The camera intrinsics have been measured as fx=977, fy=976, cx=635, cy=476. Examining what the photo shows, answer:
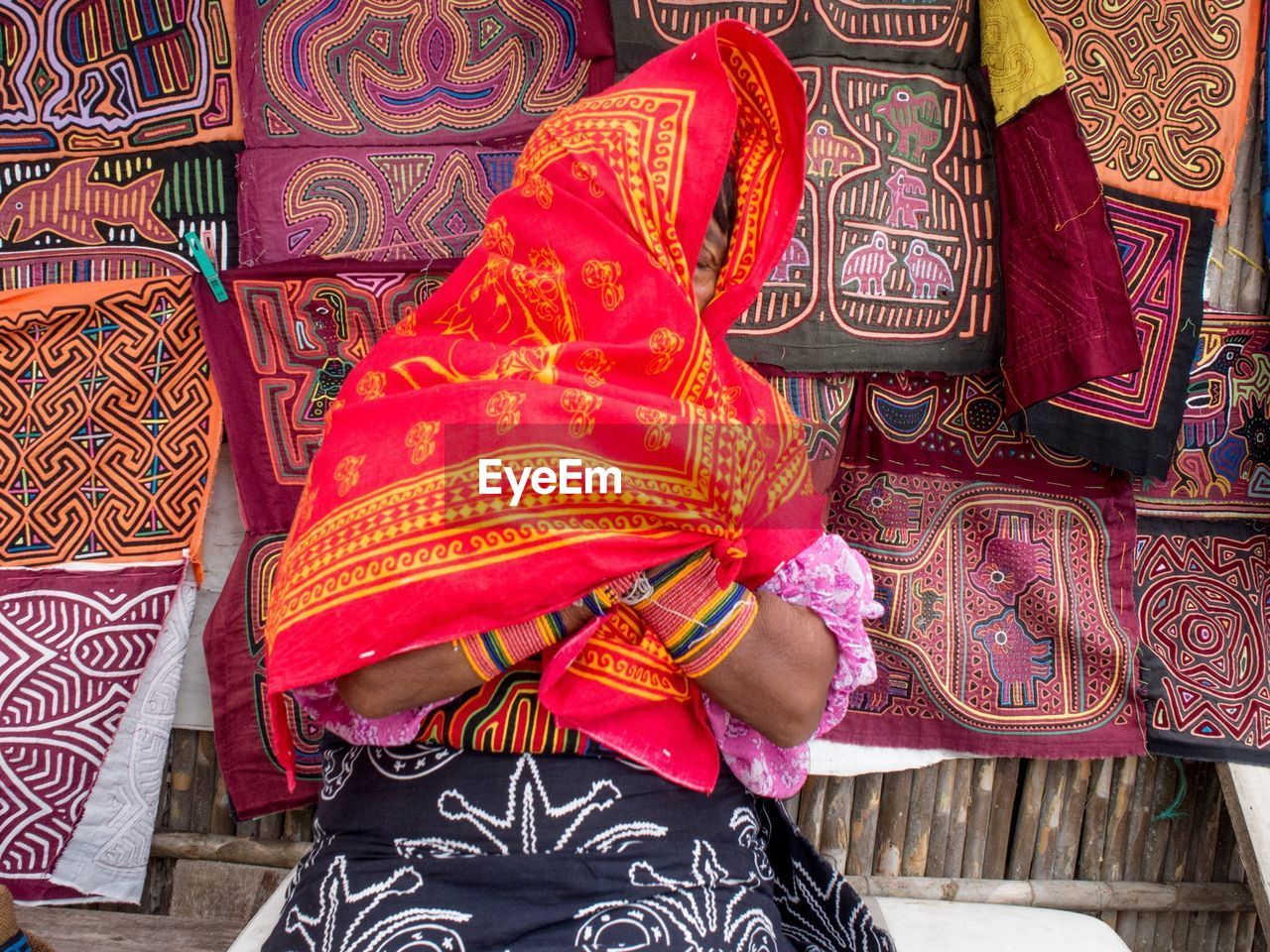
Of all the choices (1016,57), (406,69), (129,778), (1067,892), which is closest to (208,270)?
(406,69)

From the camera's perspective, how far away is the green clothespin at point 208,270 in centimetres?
217

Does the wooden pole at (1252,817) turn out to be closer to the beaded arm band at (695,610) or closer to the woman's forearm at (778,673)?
the woman's forearm at (778,673)

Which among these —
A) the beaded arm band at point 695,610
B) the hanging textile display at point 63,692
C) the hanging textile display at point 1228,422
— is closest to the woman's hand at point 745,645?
the beaded arm band at point 695,610

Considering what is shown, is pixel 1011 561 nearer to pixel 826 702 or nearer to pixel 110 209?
pixel 826 702

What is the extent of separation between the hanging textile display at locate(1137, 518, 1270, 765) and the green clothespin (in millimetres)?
2213

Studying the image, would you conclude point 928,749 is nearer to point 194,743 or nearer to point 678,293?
point 678,293

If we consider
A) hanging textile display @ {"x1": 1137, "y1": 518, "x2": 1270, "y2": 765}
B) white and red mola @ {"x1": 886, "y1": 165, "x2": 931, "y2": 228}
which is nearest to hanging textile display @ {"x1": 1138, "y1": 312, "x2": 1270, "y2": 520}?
hanging textile display @ {"x1": 1137, "y1": 518, "x2": 1270, "y2": 765}

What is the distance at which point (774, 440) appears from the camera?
4.84ft

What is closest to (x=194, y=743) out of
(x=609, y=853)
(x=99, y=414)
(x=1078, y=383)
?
(x=99, y=414)

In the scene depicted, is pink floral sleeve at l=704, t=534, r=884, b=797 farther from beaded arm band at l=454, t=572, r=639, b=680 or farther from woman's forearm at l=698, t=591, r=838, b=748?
beaded arm band at l=454, t=572, r=639, b=680

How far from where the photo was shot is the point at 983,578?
7.56 ft

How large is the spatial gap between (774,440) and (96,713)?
1.71 metres

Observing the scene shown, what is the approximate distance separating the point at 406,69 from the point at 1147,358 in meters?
1.80

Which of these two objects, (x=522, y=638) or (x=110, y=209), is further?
(x=110, y=209)
